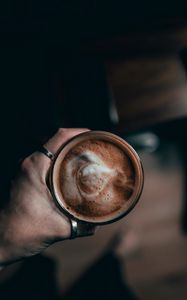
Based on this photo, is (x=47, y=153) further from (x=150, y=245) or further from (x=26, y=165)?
(x=150, y=245)

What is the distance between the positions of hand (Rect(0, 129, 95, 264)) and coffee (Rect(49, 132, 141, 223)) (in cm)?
10

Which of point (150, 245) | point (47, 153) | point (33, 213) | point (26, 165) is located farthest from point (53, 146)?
point (150, 245)

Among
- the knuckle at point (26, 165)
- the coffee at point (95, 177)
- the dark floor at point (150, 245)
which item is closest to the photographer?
the coffee at point (95, 177)

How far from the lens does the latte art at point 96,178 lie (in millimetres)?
1294

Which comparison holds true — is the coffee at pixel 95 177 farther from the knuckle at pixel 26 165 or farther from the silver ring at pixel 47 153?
the knuckle at pixel 26 165

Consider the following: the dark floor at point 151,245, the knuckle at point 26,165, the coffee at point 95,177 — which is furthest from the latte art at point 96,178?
the dark floor at point 151,245

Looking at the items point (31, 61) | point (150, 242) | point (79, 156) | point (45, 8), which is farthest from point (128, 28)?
point (150, 242)

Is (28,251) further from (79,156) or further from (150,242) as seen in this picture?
(150,242)

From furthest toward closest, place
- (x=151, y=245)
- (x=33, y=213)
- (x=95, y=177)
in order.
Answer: (x=151, y=245)
(x=33, y=213)
(x=95, y=177)

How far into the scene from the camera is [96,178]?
4.29ft

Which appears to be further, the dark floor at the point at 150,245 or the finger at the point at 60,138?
the dark floor at the point at 150,245

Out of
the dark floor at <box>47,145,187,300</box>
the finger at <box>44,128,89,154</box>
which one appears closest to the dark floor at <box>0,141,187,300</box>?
the dark floor at <box>47,145,187,300</box>

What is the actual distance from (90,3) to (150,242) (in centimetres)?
192

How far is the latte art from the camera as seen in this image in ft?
4.25
